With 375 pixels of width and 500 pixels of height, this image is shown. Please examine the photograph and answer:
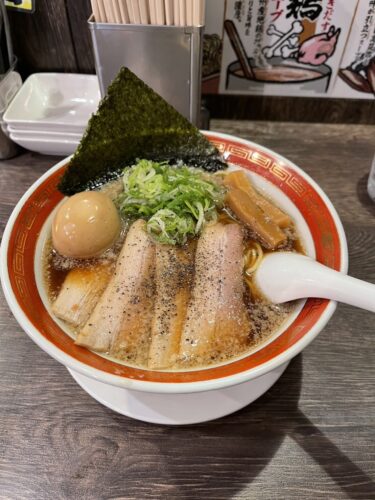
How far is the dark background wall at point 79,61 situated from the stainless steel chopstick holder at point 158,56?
1.16ft

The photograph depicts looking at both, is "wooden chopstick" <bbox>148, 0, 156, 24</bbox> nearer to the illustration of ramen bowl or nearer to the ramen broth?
the illustration of ramen bowl

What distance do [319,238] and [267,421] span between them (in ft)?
1.78

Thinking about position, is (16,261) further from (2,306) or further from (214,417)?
(214,417)

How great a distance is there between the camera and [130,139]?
1438 millimetres

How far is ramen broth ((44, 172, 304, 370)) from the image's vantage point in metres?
1.01

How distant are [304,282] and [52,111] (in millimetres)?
1538

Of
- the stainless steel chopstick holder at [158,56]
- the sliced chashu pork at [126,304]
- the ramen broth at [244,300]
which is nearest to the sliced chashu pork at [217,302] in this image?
the ramen broth at [244,300]

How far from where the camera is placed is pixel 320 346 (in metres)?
1.28

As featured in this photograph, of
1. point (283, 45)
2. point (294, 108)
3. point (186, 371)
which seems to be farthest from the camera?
point (294, 108)

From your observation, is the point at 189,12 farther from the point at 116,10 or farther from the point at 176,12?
the point at 116,10

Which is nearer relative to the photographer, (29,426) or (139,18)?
(29,426)

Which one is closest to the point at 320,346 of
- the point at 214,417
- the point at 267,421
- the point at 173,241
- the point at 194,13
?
the point at 267,421

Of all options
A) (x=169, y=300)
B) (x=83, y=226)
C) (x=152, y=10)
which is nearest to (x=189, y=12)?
(x=152, y=10)

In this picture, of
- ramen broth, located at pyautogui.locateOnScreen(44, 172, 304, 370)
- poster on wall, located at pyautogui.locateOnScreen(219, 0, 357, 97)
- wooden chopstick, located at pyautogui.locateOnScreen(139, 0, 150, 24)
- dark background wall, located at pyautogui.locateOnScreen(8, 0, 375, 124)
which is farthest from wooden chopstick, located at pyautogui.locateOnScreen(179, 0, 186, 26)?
ramen broth, located at pyautogui.locateOnScreen(44, 172, 304, 370)
